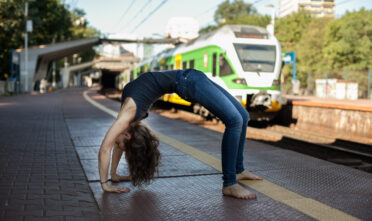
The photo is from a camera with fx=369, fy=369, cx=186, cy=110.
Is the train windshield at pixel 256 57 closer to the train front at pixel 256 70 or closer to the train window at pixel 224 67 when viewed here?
the train front at pixel 256 70

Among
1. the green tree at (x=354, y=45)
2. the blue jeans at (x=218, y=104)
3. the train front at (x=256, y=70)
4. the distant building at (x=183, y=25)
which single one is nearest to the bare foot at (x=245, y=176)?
the blue jeans at (x=218, y=104)

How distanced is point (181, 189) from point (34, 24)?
133 ft

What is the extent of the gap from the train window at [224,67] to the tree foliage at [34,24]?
2315 cm

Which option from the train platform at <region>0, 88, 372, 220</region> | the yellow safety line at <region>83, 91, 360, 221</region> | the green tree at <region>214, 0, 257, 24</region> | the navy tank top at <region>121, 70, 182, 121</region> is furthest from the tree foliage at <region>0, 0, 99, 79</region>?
the green tree at <region>214, 0, 257, 24</region>

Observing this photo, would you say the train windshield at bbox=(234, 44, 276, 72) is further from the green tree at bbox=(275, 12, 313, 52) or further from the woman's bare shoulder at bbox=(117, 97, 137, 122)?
the green tree at bbox=(275, 12, 313, 52)

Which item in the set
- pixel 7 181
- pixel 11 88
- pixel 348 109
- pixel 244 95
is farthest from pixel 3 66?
pixel 7 181

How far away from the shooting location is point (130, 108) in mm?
3143

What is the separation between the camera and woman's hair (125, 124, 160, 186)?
10.4 ft

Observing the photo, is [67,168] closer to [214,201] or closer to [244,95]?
[214,201]

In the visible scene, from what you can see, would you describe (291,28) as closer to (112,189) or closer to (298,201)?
(298,201)

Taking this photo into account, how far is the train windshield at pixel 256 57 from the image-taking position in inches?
449

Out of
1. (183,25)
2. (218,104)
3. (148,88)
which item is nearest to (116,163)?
Result: (148,88)

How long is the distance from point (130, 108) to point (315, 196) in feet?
6.14

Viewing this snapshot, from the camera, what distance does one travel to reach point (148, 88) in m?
3.23
